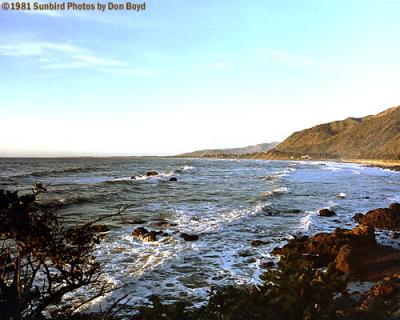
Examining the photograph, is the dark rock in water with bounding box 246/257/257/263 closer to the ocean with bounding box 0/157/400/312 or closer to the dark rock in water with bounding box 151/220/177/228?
the ocean with bounding box 0/157/400/312

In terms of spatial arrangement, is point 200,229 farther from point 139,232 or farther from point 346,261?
point 346,261

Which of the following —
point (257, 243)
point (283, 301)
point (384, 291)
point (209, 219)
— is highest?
point (283, 301)

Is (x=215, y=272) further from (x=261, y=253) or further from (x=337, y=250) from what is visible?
(x=337, y=250)

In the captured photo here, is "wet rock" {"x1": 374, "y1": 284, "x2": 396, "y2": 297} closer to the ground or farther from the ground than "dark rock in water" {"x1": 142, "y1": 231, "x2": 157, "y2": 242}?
farther from the ground

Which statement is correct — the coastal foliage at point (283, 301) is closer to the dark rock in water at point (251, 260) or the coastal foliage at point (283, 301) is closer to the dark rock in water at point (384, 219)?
the dark rock in water at point (251, 260)

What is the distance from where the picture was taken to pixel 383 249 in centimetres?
1549

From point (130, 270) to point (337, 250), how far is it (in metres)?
8.40

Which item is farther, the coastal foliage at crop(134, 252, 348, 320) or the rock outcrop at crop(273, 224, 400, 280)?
the rock outcrop at crop(273, 224, 400, 280)

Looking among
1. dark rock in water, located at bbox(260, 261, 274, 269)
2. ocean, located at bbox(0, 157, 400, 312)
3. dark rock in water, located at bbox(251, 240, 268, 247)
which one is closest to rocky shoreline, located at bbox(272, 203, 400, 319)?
dark rock in water, located at bbox(260, 261, 274, 269)

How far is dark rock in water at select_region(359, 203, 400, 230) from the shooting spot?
20.5 m

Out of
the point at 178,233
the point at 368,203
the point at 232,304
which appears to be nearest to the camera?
the point at 232,304

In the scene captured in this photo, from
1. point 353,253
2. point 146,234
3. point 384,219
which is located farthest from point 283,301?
point 384,219

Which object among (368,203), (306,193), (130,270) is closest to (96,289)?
(130,270)

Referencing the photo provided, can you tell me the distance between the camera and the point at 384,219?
20.9m
